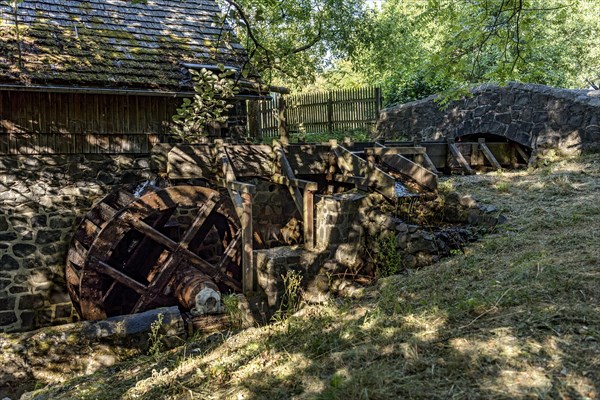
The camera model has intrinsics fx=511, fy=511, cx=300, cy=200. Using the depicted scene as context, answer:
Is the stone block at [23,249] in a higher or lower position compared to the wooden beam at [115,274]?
higher

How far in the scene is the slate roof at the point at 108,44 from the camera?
24.9 feet

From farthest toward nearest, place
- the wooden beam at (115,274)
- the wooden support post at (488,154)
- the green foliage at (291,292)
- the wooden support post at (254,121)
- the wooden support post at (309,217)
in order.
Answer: the wooden support post at (254,121), the wooden support post at (488,154), the wooden beam at (115,274), the wooden support post at (309,217), the green foliage at (291,292)

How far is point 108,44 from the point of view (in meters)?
8.62

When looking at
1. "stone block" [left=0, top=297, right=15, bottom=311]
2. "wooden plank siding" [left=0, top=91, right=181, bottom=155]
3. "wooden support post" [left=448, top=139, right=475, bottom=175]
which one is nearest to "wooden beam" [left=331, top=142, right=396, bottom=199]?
"wooden support post" [left=448, top=139, right=475, bottom=175]

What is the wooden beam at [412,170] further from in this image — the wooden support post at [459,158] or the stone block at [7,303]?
the stone block at [7,303]

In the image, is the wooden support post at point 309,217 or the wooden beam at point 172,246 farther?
the wooden beam at point 172,246

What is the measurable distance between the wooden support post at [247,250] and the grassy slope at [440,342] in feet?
3.11

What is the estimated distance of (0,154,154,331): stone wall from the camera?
7.57 m

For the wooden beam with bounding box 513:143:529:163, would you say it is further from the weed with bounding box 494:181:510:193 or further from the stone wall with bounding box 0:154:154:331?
the stone wall with bounding box 0:154:154:331

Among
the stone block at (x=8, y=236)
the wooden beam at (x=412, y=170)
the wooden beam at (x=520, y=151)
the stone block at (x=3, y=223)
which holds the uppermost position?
the wooden beam at (x=520, y=151)

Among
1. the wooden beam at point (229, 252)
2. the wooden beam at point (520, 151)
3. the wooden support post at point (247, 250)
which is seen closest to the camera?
the wooden support post at point (247, 250)

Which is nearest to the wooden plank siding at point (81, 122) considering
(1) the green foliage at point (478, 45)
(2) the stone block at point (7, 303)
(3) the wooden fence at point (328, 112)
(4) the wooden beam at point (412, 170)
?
(2) the stone block at point (7, 303)

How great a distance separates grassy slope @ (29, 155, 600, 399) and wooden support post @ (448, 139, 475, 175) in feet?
9.92

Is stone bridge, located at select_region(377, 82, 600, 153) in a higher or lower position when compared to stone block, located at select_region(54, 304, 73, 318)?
higher
